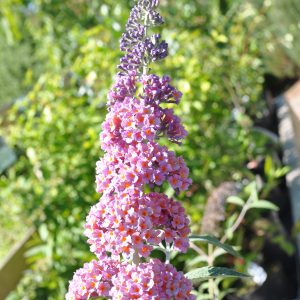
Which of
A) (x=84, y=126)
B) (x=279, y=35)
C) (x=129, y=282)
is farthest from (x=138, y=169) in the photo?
(x=279, y=35)


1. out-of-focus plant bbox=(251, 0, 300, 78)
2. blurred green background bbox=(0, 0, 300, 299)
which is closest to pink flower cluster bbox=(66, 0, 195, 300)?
blurred green background bbox=(0, 0, 300, 299)

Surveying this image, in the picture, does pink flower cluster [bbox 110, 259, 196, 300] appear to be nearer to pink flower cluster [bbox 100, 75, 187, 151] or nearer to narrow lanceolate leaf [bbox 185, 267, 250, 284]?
narrow lanceolate leaf [bbox 185, 267, 250, 284]

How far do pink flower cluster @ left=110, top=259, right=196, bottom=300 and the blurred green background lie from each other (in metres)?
1.20

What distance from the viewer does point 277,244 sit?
8.25 feet

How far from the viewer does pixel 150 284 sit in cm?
85

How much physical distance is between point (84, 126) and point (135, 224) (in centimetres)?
178

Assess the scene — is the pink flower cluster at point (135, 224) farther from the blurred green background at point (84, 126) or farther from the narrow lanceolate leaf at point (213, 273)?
the blurred green background at point (84, 126)

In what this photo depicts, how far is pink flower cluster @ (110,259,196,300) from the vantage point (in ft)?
2.79

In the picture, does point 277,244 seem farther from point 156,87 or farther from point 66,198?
point 156,87

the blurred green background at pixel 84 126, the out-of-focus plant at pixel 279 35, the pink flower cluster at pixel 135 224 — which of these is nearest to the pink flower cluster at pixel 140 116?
the pink flower cluster at pixel 135 224

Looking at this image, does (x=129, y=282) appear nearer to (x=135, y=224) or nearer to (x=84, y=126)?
(x=135, y=224)

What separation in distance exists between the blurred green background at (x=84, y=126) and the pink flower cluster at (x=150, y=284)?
1197mm

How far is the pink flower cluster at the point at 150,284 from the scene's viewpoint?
851 mm

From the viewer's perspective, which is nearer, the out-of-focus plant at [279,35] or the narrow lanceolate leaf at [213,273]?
the narrow lanceolate leaf at [213,273]
